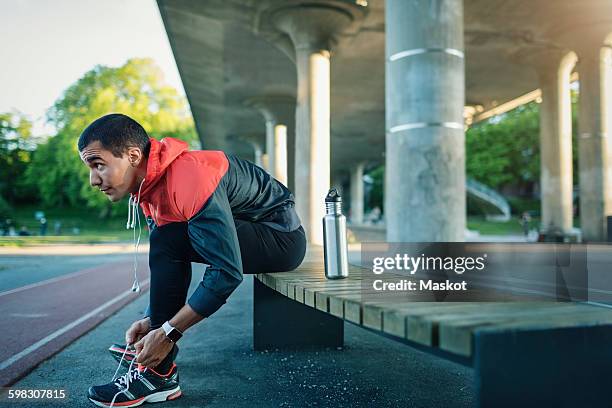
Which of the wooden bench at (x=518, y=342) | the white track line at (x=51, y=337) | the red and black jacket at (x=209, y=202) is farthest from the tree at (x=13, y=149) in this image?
the wooden bench at (x=518, y=342)

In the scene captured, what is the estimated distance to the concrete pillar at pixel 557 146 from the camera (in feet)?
62.5

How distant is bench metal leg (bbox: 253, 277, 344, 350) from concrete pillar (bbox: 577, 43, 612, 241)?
51.4ft

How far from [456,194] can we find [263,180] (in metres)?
4.49

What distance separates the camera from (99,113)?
29.7 m

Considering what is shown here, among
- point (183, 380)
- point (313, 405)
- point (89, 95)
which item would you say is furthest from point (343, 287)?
point (89, 95)

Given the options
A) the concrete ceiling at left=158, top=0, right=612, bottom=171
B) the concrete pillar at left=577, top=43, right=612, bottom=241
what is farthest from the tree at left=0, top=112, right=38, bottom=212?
the concrete pillar at left=577, top=43, right=612, bottom=241

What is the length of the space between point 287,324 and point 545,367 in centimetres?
274

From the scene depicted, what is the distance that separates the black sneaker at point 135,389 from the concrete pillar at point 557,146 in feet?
60.8

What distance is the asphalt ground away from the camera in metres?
2.98

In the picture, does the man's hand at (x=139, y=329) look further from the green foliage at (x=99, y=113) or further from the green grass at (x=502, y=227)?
the green grass at (x=502, y=227)

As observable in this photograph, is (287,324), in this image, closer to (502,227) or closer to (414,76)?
(414,76)

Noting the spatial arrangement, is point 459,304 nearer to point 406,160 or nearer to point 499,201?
point 406,160

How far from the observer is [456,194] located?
276 inches

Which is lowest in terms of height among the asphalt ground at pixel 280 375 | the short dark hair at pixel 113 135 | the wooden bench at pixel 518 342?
the asphalt ground at pixel 280 375
